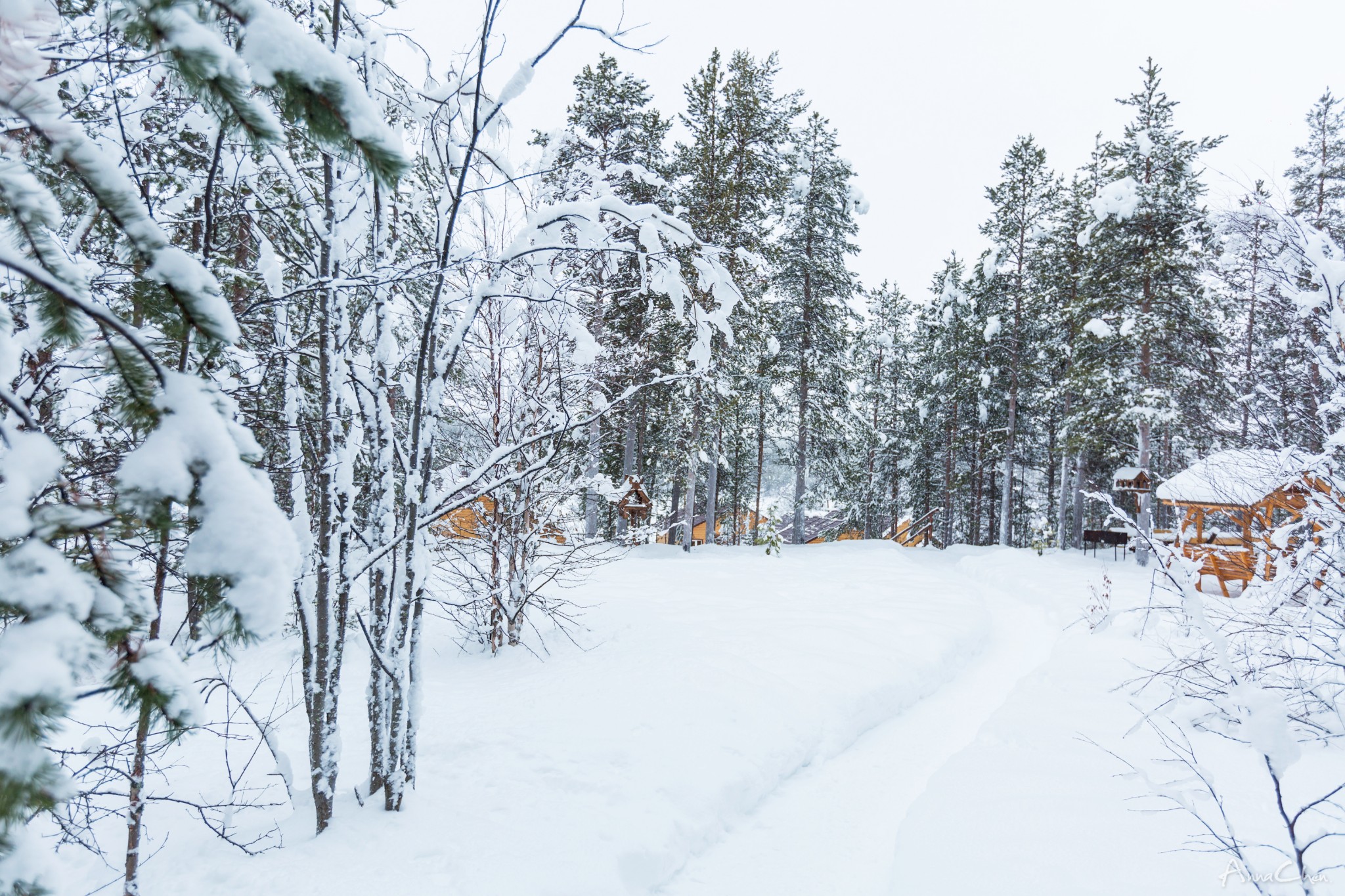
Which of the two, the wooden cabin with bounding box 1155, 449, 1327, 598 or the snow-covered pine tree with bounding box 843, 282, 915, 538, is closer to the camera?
the wooden cabin with bounding box 1155, 449, 1327, 598

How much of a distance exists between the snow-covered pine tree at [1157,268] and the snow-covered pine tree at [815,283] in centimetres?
659

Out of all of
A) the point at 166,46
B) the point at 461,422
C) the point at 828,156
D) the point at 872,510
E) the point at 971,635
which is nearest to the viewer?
the point at 166,46

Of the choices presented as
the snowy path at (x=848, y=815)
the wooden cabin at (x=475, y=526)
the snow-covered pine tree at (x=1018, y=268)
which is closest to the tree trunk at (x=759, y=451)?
the snow-covered pine tree at (x=1018, y=268)

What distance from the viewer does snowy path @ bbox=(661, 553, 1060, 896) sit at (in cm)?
335

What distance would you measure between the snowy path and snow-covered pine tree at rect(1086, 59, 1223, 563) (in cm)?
1322

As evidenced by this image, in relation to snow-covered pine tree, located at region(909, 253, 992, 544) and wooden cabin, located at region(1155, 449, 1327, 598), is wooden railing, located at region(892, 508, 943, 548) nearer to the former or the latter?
snow-covered pine tree, located at region(909, 253, 992, 544)

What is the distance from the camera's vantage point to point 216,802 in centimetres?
335

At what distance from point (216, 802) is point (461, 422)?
398cm

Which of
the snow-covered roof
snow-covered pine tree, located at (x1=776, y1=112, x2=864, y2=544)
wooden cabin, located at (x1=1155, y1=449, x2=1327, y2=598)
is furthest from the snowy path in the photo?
snow-covered pine tree, located at (x1=776, y1=112, x2=864, y2=544)

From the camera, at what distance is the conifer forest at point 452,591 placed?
0.98 m

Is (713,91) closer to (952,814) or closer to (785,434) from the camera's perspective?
(785,434)

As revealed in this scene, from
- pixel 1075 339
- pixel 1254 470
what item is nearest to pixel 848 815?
pixel 1254 470

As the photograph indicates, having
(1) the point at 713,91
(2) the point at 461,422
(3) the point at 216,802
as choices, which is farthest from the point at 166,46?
(1) the point at 713,91

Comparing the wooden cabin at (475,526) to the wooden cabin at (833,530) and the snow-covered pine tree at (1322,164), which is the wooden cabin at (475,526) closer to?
the snow-covered pine tree at (1322,164)
